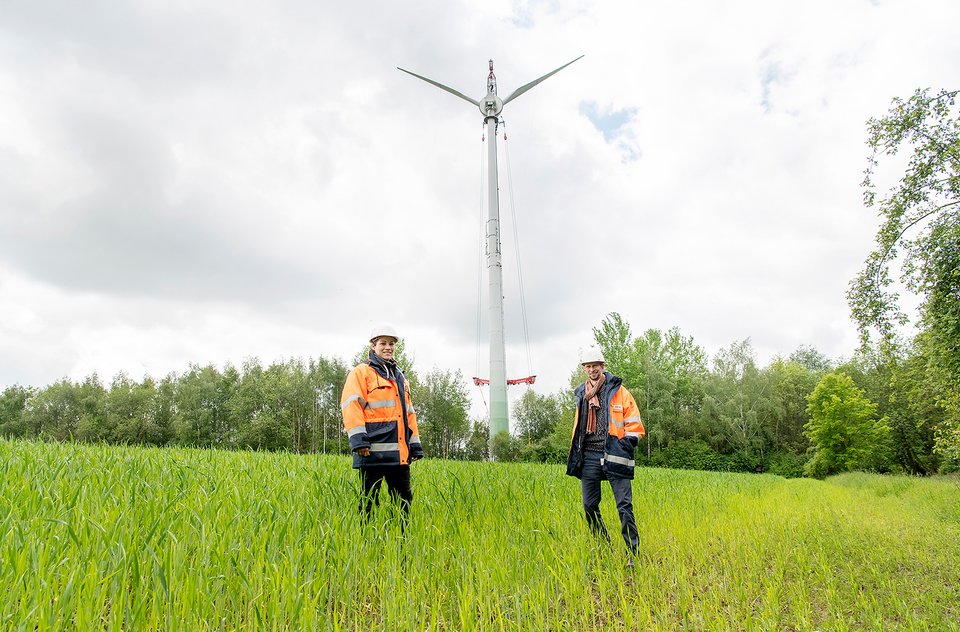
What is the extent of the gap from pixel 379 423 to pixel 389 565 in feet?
4.88

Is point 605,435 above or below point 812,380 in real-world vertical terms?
below

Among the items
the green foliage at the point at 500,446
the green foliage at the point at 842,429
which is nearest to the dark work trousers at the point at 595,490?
the green foliage at the point at 500,446

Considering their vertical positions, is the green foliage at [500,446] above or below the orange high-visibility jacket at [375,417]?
below

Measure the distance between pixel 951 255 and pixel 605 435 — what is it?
806cm

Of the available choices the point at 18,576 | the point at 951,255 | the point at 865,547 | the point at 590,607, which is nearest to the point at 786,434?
the point at 951,255

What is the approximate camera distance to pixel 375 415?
16.4 ft

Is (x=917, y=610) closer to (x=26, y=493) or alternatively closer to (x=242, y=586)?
(x=242, y=586)

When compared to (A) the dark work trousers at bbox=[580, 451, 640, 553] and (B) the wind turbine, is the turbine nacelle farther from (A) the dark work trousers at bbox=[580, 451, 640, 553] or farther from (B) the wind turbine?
(A) the dark work trousers at bbox=[580, 451, 640, 553]

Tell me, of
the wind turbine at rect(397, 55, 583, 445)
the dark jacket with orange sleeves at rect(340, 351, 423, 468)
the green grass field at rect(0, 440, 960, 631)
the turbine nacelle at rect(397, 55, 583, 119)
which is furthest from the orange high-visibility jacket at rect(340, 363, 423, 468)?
the turbine nacelle at rect(397, 55, 583, 119)

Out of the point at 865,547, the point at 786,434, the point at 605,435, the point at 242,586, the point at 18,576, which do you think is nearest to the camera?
the point at 18,576

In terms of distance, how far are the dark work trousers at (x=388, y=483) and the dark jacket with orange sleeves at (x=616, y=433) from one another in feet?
6.14

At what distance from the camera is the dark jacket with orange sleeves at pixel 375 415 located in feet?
15.9

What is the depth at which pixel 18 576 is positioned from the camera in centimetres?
270

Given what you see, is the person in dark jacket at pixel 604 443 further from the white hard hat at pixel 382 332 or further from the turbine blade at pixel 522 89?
the turbine blade at pixel 522 89
